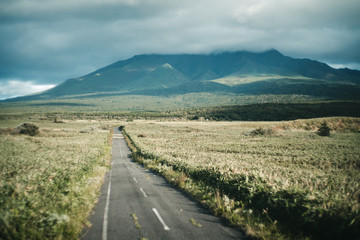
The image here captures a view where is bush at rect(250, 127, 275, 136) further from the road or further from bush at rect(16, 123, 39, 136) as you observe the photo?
bush at rect(16, 123, 39, 136)

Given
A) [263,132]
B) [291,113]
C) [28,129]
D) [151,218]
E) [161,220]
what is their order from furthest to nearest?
1. [291,113]
2. [263,132]
3. [28,129]
4. [151,218]
5. [161,220]

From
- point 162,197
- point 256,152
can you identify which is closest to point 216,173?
point 162,197

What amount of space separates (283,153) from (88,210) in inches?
1037

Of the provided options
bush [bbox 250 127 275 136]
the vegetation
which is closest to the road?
bush [bbox 250 127 275 136]

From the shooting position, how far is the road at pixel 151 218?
858 centimetres

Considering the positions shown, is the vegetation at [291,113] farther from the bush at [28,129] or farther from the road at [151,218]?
the road at [151,218]

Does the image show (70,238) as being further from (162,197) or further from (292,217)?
(292,217)

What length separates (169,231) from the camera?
881 centimetres

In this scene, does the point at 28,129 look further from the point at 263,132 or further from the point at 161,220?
the point at 263,132

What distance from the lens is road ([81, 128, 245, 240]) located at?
8578 mm

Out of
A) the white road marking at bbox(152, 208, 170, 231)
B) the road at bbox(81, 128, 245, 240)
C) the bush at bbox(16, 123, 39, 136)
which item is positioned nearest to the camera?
the road at bbox(81, 128, 245, 240)

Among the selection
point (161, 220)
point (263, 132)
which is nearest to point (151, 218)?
point (161, 220)

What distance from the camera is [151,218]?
10117 millimetres

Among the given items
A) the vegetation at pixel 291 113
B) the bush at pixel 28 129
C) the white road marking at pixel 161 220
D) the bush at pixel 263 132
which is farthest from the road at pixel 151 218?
the vegetation at pixel 291 113
